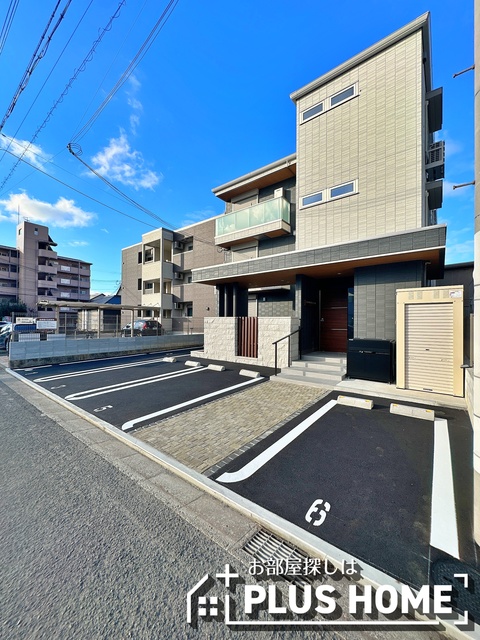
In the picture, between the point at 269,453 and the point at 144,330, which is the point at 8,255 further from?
the point at 269,453

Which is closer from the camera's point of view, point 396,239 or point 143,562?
point 143,562

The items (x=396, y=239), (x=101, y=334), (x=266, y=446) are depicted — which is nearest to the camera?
(x=266, y=446)

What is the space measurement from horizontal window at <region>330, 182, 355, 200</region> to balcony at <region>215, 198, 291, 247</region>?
2.23m

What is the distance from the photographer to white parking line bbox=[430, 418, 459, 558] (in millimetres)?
2115

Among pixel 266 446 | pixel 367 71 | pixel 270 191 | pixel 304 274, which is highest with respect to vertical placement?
pixel 367 71

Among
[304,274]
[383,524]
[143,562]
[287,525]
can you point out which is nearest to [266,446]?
[287,525]

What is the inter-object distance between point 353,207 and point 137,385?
9046mm

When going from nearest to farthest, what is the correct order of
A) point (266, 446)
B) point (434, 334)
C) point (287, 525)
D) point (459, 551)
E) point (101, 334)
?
point (459, 551) < point (287, 525) < point (266, 446) < point (434, 334) < point (101, 334)

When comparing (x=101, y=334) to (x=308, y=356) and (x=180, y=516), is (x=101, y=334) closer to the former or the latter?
(x=308, y=356)

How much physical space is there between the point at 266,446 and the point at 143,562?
2143 mm

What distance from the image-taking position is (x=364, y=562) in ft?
6.25

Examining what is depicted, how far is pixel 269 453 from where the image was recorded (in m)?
3.55

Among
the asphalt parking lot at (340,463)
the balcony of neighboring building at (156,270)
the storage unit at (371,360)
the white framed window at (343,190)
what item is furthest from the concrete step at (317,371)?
the balcony of neighboring building at (156,270)

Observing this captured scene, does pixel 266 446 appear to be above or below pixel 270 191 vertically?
below
